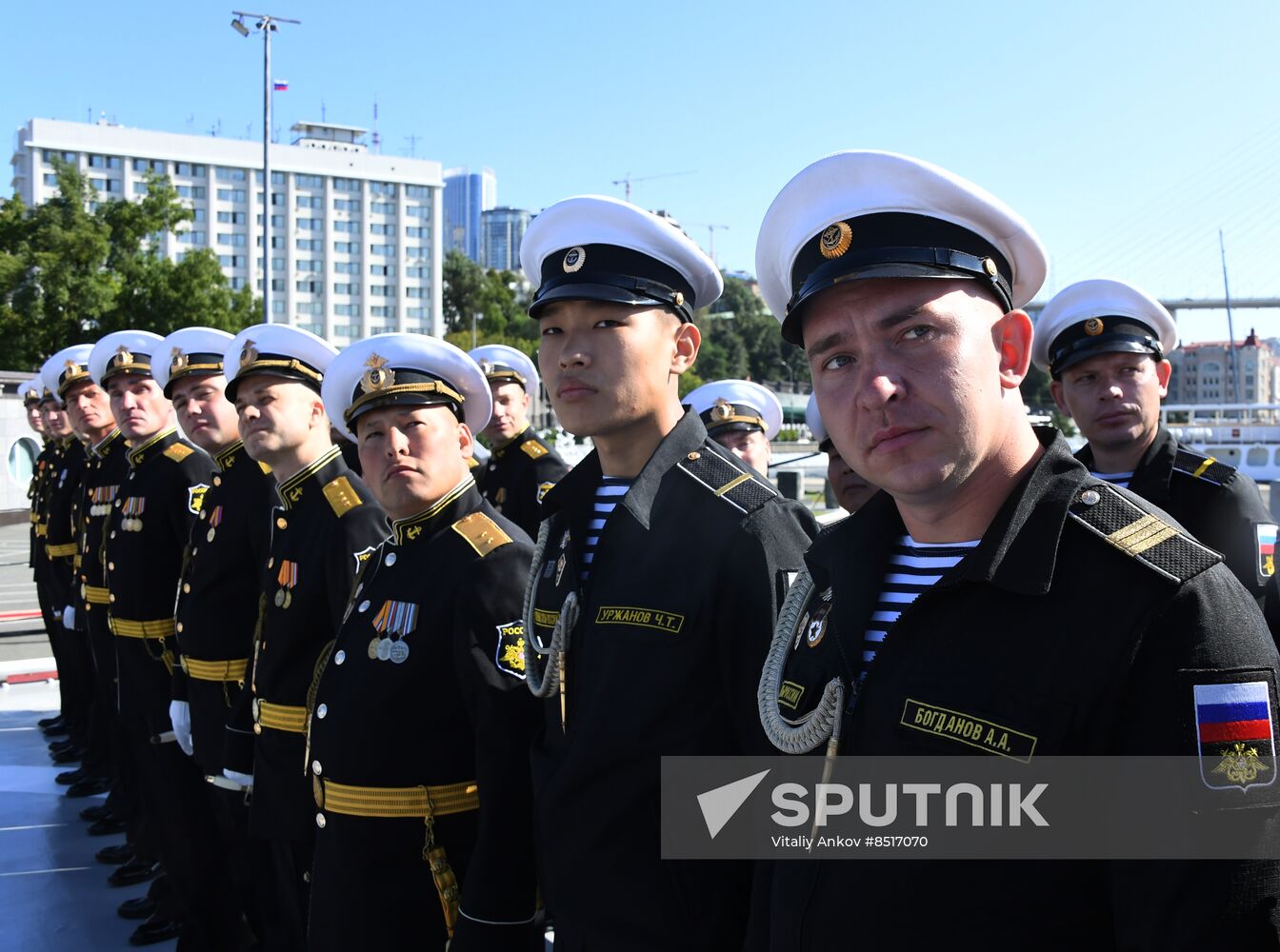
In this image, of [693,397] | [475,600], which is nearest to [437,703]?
[475,600]

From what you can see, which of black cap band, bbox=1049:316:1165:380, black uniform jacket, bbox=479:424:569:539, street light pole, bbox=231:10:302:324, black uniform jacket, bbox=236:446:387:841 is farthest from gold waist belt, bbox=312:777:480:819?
street light pole, bbox=231:10:302:324

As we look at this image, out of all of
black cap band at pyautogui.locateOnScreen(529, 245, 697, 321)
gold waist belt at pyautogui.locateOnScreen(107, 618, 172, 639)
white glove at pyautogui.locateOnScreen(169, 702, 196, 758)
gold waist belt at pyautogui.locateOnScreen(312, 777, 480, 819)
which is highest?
black cap band at pyautogui.locateOnScreen(529, 245, 697, 321)

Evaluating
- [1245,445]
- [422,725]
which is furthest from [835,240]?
[1245,445]

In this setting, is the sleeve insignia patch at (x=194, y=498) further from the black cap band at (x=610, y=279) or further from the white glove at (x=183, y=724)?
the black cap band at (x=610, y=279)

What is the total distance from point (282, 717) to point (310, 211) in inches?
4347

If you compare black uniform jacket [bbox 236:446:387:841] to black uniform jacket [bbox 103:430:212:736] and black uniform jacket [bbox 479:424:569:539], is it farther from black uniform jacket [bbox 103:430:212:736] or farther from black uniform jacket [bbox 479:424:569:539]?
black uniform jacket [bbox 479:424:569:539]

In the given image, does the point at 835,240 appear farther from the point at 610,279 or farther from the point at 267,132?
the point at 267,132

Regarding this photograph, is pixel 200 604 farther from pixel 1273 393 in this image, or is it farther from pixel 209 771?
pixel 1273 393

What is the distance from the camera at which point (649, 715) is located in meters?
2.32

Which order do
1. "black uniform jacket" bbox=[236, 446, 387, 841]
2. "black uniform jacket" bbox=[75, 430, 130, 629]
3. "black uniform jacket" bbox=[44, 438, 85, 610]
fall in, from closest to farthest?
"black uniform jacket" bbox=[236, 446, 387, 841], "black uniform jacket" bbox=[75, 430, 130, 629], "black uniform jacket" bbox=[44, 438, 85, 610]

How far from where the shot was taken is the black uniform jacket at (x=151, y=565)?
5.36 meters

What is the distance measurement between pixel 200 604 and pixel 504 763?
2255mm

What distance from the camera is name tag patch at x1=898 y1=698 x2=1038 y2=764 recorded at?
1.51 m

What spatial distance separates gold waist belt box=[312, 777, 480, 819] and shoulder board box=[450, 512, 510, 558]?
0.65 metres
